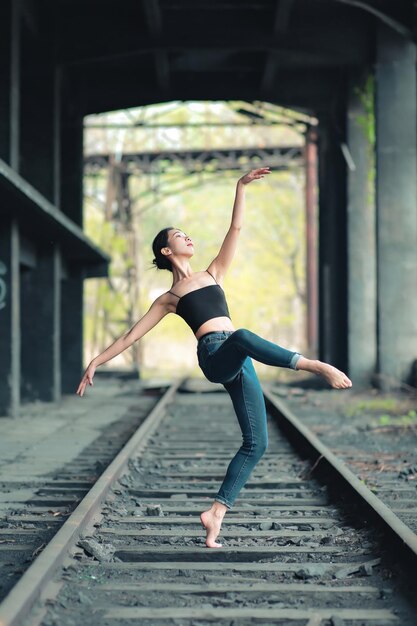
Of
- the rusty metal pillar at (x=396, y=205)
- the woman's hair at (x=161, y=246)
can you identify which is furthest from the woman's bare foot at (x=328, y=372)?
the rusty metal pillar at (x=396, y=205)

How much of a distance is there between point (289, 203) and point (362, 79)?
28.2 m

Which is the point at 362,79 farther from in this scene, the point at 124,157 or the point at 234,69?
the point at 124,157

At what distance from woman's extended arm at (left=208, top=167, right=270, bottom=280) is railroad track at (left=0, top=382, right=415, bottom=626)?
55.3 inches

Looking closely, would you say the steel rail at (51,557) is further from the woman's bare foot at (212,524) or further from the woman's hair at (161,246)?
the woman's hair at (161,246)

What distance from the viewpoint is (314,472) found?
698 cm

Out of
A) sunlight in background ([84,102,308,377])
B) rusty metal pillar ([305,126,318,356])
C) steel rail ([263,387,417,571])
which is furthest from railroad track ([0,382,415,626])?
rusty metal pillar ([305,126,318,356])

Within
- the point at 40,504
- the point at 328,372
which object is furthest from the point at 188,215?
the point at 328,372

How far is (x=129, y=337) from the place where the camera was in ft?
15.1

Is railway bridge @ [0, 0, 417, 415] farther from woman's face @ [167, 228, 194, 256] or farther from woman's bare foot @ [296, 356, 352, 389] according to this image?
woman's bare foot @ [296, 356, 352, 389]

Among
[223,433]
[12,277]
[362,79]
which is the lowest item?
[223,433]

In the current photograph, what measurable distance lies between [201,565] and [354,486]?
67.7 inches

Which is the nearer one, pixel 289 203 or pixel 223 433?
pixel 223 433

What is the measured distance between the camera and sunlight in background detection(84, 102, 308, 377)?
2831 cm

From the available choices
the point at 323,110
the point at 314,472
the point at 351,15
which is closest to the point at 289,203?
the point at 323,110
